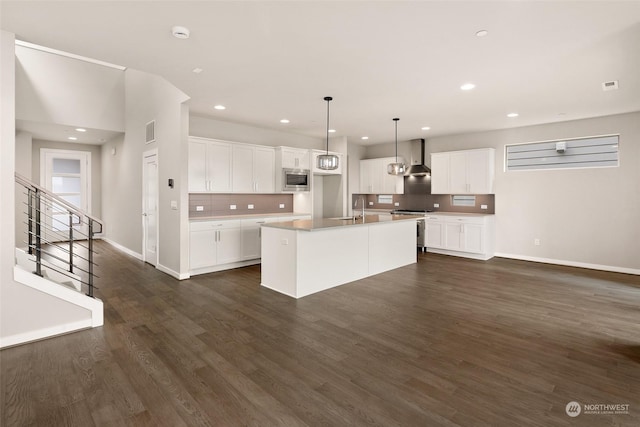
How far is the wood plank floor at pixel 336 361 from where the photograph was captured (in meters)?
1.98

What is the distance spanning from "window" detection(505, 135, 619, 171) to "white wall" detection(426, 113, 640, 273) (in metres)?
0.11

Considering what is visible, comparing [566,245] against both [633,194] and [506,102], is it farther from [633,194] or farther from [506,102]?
[506,102]

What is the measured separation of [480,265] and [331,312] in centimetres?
386

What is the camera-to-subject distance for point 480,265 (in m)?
6.17

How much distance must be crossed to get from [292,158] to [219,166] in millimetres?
1651

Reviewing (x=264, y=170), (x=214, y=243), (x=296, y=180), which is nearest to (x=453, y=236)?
(x=296, y=180)

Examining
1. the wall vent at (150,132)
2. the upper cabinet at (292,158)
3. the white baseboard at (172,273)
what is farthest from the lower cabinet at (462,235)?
the wall vent at (150,132)

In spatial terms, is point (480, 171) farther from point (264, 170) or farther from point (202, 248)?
point (202, 248)

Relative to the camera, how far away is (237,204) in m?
6.52

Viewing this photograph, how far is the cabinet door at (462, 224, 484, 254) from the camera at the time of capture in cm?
660

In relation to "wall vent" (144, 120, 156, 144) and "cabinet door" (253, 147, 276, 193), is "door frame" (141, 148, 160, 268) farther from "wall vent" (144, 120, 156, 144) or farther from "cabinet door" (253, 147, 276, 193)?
"cabinet door" (253, 147, 276, 193)

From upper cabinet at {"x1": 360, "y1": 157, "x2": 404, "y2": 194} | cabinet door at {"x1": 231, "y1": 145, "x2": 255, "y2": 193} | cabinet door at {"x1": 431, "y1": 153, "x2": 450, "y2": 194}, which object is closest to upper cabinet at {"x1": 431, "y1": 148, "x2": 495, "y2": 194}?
cabinet door at {"x1": 431, "y1": 153, "x2": 450, "y2": 194}

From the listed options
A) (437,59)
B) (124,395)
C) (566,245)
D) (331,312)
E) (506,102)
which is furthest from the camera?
(566,245)

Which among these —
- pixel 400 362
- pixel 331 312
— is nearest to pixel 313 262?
pixel 331 312
